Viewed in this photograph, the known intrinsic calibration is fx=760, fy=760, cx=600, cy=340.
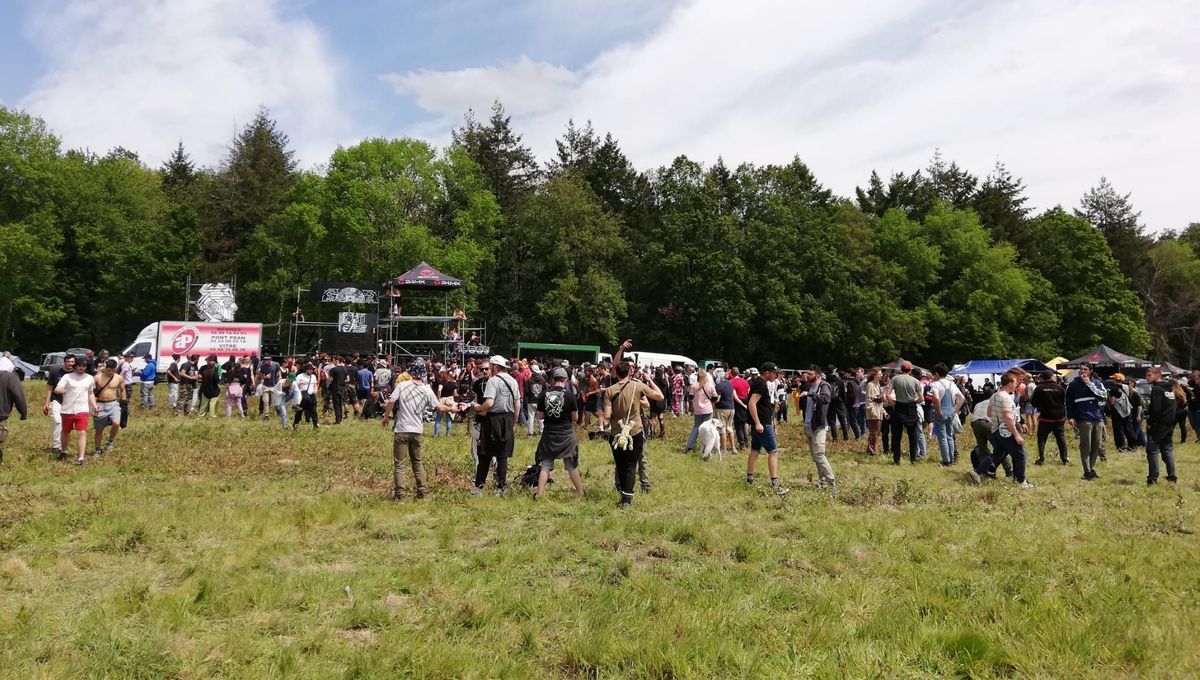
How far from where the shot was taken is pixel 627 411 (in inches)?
336

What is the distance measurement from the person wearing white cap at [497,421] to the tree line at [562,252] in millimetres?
37477

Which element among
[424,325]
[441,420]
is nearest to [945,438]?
[441,420]

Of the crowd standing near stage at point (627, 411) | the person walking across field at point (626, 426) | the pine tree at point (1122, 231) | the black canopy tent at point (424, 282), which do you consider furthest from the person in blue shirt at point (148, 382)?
the pine tree at point (1122, 231)

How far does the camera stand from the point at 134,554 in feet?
21.5

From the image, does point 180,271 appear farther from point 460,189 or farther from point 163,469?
point 163,469

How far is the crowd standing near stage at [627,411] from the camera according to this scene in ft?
29.8

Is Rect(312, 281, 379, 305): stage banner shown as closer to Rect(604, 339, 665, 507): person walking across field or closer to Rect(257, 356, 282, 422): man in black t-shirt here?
Rect(257, 356, 282, 422): man in black t-shirt

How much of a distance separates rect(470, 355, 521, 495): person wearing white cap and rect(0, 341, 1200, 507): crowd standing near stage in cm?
2

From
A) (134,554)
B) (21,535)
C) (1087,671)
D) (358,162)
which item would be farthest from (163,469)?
(358,162)

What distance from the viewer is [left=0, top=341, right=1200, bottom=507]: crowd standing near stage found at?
357 inches

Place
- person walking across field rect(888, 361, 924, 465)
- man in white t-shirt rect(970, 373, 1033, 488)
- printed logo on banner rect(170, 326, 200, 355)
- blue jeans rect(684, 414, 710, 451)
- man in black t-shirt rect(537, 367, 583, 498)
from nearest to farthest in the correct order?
1. man in black t-shirt rect(537, 367, 583, 498)
2. man in white t-shirt rect(970, 373, 1033, 488)
3. person walking across field rect(888, 361, 924, 465)
4. blue jeans rect(684, 414, 710, 451)
5. printed logo on banner rect(170, 326, 200, 355)

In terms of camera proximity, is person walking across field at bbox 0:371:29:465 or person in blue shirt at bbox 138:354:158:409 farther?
person in blue shirt at bbox 138:354:158:409

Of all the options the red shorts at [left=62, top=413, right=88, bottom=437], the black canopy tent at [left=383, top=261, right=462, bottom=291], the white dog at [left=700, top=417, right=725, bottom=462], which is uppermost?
the black canopy tent at [left=383, top=261, right=462, bottom=291]

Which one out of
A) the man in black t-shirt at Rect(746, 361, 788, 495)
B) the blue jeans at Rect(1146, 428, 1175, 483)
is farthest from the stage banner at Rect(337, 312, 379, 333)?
the blue jeans at Rect(1146, 428, 1175, 483)
